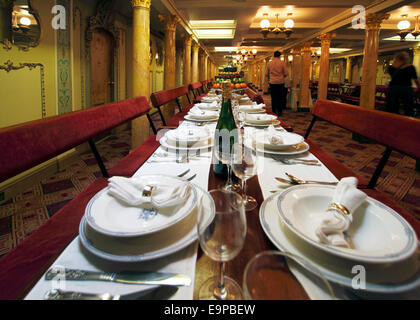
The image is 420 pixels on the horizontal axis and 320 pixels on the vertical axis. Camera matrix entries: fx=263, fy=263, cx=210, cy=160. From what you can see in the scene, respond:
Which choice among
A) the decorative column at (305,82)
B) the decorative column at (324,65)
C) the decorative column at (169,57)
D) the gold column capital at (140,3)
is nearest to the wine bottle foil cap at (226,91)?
the gold column capital at (140,3)

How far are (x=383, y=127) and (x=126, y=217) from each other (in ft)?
4.43

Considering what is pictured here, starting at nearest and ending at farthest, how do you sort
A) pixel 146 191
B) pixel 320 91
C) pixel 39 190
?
pixel 146 191 → pixel 39 190 → pixel 320 91

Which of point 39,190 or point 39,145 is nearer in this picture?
point 39,145

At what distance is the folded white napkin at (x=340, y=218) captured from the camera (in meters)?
0.53

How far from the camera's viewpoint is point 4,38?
2.72 m

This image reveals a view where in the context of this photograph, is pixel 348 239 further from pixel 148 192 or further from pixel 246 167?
pixel 148 192

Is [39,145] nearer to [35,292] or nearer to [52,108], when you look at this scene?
[35,292]

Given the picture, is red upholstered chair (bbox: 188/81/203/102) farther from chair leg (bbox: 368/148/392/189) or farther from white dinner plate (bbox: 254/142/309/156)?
chair leg (bbox: 368/148/392/189)

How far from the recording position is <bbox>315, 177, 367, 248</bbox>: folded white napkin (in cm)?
53

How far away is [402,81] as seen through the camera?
4867mm

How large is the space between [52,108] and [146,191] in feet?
12.2

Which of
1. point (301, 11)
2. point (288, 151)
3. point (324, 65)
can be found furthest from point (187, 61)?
point (288, 151)

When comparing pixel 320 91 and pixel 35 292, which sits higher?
pixel 320 91
